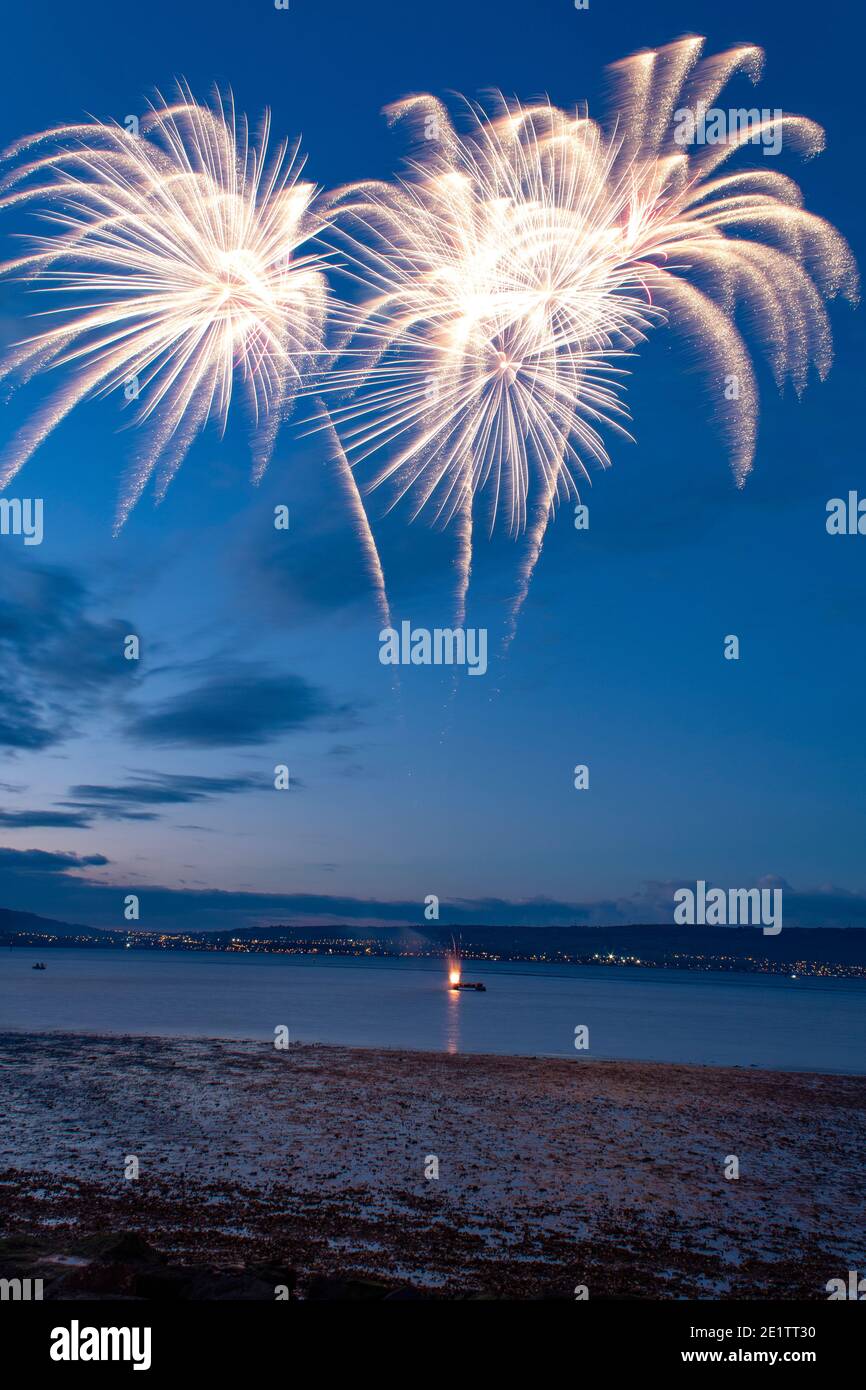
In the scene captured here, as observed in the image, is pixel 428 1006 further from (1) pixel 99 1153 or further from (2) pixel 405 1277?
(2) pixel 405 1277

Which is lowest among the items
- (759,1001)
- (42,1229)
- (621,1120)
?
(759,1001)

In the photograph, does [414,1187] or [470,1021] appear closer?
[414,1187]

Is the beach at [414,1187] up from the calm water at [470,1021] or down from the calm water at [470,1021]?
up

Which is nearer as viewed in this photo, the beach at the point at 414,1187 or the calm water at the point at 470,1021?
the beach at the point at 414,1187

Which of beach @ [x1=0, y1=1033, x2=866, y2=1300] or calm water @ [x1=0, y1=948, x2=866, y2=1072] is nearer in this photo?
beach @ [x1=0, y1=1033, x2=866, y2=1300]

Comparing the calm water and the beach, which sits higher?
the beach

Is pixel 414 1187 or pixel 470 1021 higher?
pixel 414 1187
